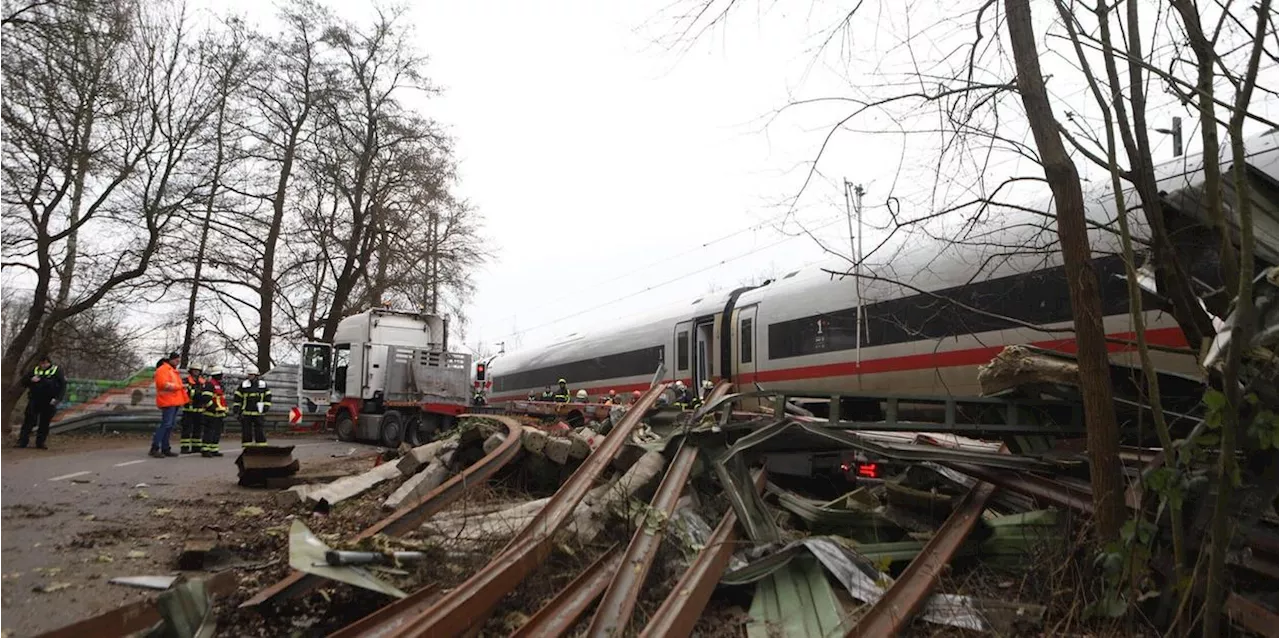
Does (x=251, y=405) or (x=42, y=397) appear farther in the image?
(x=251, y=405)

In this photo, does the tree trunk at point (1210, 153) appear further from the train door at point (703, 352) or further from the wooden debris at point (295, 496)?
the train door at point (703, 352)

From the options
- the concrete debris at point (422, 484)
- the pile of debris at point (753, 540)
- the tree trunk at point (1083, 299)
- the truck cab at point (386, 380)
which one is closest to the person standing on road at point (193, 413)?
the truck cab at point (386, 380)

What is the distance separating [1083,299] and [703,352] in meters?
10.8

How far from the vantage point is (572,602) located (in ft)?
12.3

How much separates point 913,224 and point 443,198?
2192cm

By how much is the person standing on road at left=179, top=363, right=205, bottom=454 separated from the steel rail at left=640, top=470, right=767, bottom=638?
36.7ft

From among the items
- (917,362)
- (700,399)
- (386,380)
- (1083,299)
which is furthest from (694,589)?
(386,380)

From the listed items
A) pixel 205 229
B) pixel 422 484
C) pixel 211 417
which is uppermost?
pixel 205 229

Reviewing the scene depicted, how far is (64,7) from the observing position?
12.3 metres

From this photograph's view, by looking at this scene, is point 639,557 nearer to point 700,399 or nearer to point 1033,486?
point 1033,486

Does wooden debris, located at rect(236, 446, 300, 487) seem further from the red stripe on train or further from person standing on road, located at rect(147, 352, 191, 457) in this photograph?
the red stripe on train

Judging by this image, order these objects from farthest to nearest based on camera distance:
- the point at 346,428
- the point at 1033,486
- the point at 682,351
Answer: the point at 346,428, the point at 682,351, the point at 1033,486

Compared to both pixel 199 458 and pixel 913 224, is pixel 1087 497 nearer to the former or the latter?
pixel 913 224

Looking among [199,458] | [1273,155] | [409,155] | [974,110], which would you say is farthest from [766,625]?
[409,155]
